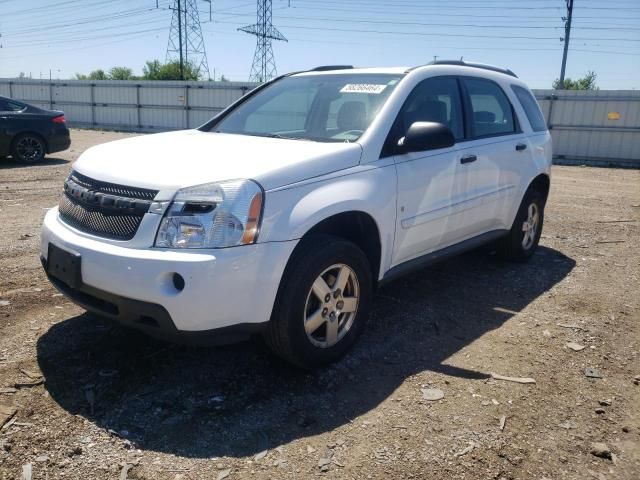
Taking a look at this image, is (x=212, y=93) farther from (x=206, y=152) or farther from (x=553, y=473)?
(x=553, y=473)

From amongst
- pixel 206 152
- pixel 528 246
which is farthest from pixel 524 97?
pixel 206 152

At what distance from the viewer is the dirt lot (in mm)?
2689

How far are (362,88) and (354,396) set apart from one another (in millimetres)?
2169

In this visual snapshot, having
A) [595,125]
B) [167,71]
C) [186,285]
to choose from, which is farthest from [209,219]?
[167,71]

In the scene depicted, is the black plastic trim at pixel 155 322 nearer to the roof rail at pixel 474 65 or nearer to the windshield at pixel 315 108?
the windshield at pixel 315 108

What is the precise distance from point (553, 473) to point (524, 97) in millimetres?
4128

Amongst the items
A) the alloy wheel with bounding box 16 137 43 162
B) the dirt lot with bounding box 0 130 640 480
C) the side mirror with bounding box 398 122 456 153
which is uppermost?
the side mirror with bounding box 398 122 456 153

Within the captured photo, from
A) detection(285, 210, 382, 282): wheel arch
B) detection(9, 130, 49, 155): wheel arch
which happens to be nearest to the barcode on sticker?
detection(285, 210, 382, 282): wheel arch

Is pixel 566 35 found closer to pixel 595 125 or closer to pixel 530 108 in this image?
pixel 595 125

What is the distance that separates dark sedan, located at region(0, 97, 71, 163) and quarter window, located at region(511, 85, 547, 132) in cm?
1016

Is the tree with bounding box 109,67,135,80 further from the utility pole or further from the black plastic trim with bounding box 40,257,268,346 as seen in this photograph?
the black plastic trim with bounding box 40,257,268,346

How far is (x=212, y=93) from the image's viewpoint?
23.0 metres

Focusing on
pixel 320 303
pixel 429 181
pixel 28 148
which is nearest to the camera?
pixel 320 303

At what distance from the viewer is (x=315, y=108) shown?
14.3 ft
